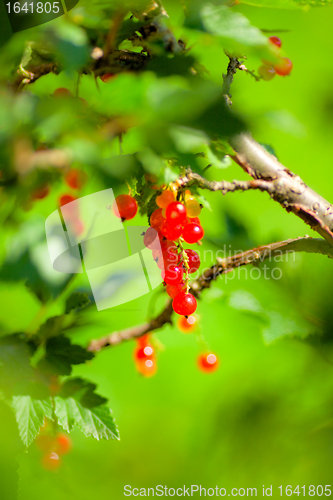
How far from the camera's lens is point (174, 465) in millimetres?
918

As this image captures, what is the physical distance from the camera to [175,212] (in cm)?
31

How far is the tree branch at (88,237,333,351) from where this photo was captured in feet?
1.22

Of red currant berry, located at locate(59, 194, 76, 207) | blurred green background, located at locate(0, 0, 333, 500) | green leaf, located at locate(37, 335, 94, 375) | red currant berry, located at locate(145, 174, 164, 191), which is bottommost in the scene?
blurred green background, located at locate(0, 0, 333, 500)

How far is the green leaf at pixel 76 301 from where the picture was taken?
1.44 feet

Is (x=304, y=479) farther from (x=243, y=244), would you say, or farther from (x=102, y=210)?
(x=102, y=210)

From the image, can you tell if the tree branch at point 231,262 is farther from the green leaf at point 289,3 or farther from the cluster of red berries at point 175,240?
the green leaf at point 289,3

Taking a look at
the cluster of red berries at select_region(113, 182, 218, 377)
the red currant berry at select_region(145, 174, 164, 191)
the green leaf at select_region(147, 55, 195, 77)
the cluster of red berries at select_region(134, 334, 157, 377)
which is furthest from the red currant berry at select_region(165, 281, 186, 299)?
the cluster of red berries at select_region(134, 334, 157, 377)

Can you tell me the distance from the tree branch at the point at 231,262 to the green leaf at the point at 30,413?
108 millimetres

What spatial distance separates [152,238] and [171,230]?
1.7 inches

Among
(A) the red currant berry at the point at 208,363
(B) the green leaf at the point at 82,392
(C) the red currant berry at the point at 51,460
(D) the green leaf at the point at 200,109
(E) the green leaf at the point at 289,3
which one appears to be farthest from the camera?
(A) the red currant berry at the point at 208,363

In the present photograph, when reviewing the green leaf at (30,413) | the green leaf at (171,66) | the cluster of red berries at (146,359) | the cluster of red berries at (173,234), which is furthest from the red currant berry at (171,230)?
the cluster of red berries at (146,359)

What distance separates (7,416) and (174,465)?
64 cm

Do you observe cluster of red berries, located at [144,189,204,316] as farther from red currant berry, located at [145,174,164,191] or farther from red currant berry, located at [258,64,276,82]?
red currant berry, located at [258,64,276,82]

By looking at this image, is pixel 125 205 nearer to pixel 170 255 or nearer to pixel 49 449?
pixel 170 255
